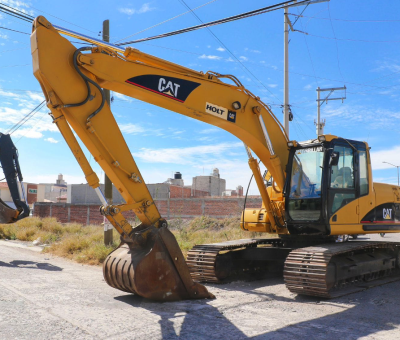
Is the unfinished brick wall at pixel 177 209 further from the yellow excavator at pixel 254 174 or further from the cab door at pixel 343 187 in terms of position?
the cab door at pixel 343 187

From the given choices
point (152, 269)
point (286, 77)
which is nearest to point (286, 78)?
point (286, 77)

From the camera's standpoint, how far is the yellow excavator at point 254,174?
6242mm

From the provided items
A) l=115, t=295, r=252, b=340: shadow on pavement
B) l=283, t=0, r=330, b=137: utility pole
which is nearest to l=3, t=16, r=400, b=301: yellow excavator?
l=115, t=295, r=252, b=340: shadow on pavement

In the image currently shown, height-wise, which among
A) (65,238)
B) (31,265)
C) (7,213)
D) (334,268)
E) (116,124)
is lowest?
(31,265)

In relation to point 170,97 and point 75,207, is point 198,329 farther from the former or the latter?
point 75,207

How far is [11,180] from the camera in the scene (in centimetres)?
1402

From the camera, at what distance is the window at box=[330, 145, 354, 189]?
8.20 m

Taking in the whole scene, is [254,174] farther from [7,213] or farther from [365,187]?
[7,213]

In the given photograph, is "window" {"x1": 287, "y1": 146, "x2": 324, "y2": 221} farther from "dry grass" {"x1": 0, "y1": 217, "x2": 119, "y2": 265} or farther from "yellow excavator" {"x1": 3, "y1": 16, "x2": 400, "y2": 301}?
"dry grass" {"x1": 0, "y1": 217, "x2": 119, "y2": 265}

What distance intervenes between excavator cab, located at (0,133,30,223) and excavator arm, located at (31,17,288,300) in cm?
835

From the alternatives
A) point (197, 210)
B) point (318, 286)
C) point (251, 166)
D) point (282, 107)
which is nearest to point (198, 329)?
point (318, 286)

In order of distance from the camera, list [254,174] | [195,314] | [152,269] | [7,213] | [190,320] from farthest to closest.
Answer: [7,213], [254,174], [152,269], [195,314], [190,320]

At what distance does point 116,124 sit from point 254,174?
3.44m

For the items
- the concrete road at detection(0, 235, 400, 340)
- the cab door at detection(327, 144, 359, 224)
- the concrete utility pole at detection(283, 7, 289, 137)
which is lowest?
the concrete road at detection(0, 235, 400, 340)
